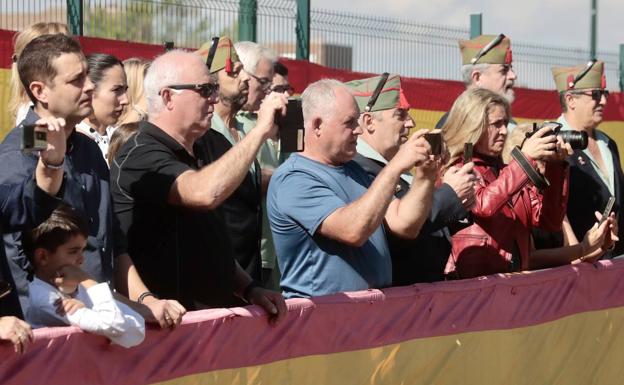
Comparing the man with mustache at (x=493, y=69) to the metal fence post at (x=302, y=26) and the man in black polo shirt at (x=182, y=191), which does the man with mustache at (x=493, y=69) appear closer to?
the metal fence post at (x=302, y=26)

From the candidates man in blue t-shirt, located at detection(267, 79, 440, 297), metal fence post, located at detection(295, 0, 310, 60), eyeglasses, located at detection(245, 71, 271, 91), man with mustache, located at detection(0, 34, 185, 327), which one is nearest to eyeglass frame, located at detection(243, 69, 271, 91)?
eyeglasses, located at detection(245, 71, 271, 91)

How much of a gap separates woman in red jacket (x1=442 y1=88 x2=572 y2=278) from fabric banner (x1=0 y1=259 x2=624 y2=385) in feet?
0.77

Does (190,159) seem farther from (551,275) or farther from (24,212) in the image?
(551,275)

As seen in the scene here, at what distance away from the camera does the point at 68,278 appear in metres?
3.76

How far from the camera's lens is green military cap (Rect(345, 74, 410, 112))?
5734 millimetres

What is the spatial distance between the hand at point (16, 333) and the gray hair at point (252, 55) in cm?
334

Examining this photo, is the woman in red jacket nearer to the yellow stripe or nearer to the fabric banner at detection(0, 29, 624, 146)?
the yellow stripe

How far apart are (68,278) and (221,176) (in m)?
0.63

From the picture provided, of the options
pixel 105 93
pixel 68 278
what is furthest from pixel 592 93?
pixel 68 278

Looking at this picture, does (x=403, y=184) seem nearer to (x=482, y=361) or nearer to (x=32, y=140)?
(x=482, y=361)

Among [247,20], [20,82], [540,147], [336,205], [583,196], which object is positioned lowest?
[583,196]

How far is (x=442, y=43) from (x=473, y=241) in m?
7.33

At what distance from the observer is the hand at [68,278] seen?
3752 millimetres

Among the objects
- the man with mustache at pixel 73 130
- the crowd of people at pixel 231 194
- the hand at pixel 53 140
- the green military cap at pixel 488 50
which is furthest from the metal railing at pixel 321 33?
the hand at pixel 53 140
